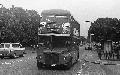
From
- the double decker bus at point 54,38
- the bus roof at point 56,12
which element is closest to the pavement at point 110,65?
the double decker bus at point 54,38

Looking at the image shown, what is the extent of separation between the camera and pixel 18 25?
72.4 metres

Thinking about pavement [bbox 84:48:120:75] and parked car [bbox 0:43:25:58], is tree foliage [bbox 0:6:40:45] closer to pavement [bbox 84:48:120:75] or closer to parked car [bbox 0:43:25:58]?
parked car [bbox 0:43:25:58]

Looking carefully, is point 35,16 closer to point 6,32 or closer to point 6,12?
point 6,12

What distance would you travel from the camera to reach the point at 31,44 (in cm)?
8281

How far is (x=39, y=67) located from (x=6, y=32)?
44.6m

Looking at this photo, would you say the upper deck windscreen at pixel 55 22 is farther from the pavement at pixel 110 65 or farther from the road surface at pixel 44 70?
the pavement at pixel 110 65

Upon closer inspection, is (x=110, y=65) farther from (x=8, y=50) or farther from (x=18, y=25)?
(x=18, y=25)

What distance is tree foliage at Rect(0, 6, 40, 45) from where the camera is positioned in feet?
218

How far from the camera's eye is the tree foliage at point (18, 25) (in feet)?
218

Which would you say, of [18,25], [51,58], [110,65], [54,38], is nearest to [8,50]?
[110,65]

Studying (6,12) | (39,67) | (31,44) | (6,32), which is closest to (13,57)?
(39,67)

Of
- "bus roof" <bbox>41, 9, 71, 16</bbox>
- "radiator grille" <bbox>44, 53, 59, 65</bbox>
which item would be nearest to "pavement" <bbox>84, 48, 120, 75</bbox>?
"radiator grille" <bbox>44, 53, 59, 65</bbox>

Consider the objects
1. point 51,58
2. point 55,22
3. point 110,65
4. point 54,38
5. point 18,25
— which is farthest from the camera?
point 18,25

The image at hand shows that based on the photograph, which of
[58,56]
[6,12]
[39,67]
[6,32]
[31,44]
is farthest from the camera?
[31,44]
